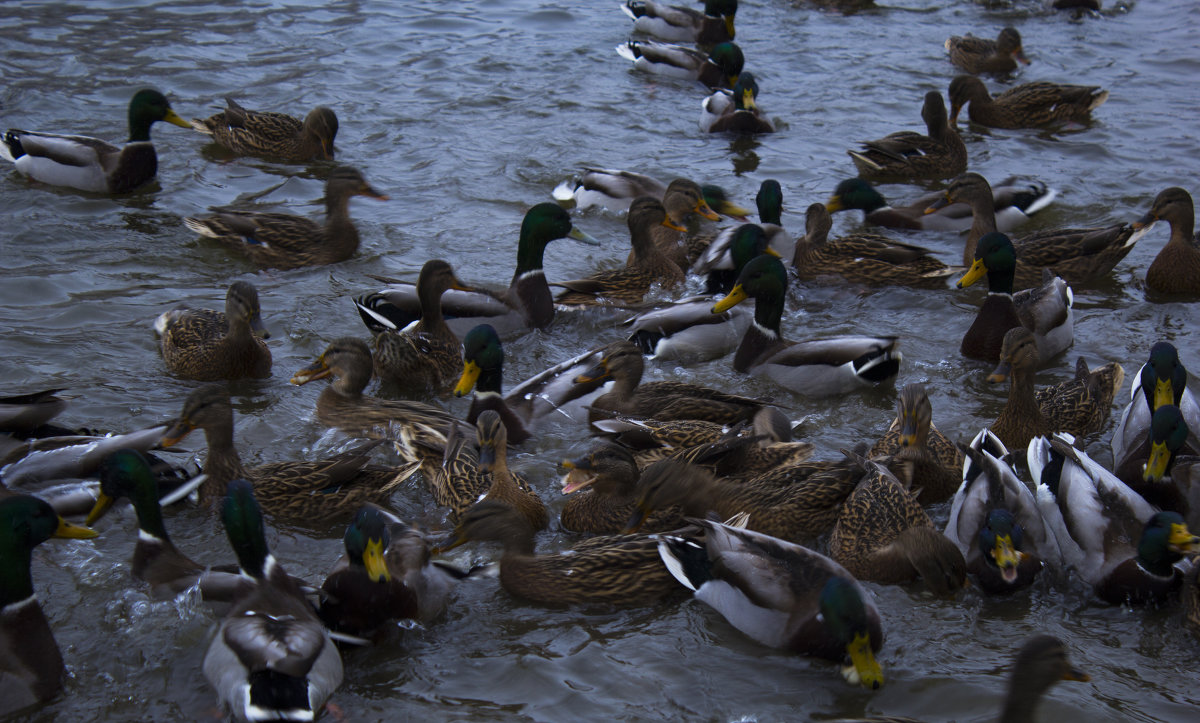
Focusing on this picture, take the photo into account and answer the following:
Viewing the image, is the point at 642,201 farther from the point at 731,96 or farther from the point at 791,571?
the point at 791,571

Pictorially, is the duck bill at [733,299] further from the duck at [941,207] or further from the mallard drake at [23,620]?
the mallard drake at [23,620]

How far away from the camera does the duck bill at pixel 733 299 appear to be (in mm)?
7984

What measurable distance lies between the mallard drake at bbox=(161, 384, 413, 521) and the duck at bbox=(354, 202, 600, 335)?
1.90 meters

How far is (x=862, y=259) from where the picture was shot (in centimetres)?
902

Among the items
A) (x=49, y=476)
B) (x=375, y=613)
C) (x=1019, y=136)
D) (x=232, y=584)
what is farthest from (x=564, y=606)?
(x=1019, y=136)

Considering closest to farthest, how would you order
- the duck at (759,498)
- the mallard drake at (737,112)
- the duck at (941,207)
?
the duck at (759,498) < the duck at (941,207) < the mallard drake at (737,112)

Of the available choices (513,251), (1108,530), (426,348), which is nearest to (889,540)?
(1108,530)

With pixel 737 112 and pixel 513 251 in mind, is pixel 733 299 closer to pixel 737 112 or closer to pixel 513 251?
pixel 513 251

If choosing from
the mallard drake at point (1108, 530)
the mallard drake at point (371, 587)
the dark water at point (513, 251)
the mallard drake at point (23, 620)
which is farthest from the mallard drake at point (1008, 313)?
the mallard drake at point (23, 620)

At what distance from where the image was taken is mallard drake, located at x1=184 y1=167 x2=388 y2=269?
29.3 feet

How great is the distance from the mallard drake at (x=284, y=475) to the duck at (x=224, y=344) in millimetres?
1130

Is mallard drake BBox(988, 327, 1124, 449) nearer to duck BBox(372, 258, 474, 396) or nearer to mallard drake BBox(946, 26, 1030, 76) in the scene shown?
duck BBox(372, 258, 474, 396)

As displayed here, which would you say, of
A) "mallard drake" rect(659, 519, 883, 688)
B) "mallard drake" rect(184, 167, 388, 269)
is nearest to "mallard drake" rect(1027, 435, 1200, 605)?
"mallard drake" rect(659, 519, 883, 688)

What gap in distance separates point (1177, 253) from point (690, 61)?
717cm
